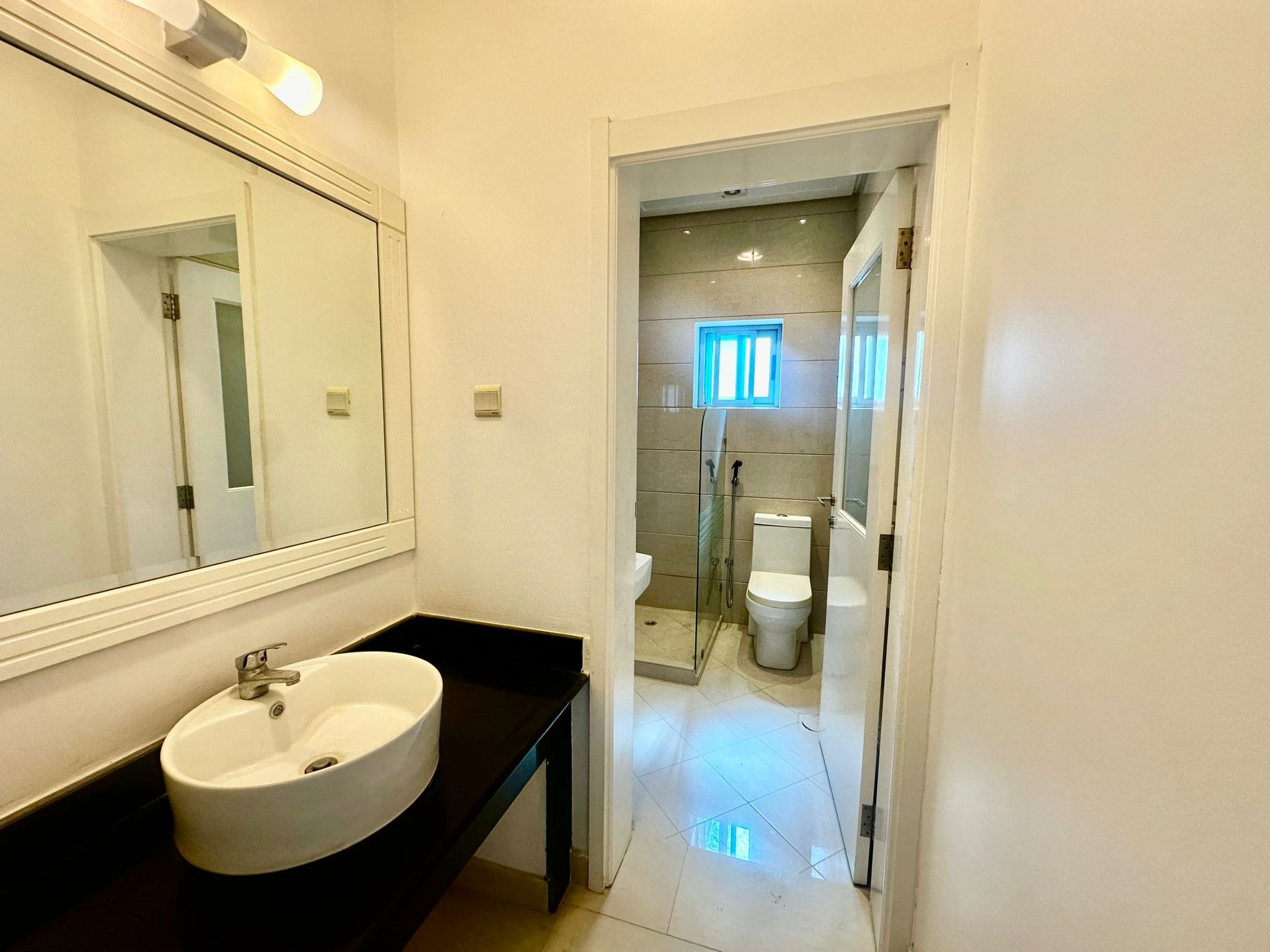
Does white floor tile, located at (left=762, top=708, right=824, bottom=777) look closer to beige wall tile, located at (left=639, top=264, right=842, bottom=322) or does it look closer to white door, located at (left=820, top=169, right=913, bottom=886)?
white door, located at (left=820, top=169, right=913, bottom=886)

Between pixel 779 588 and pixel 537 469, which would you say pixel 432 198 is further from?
pixel 779 588

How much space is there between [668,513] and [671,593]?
0.57m

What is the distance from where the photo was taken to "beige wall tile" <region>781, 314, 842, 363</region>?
2.75 metres

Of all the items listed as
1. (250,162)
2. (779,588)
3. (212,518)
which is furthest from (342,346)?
(779,588)

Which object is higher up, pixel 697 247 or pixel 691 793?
pixel 697 247

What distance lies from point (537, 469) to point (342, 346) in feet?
2.04

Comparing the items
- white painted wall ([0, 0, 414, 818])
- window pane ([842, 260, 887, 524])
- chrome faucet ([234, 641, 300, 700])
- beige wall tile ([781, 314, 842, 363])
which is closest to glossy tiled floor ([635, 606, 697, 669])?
window pane ([842, 260, 887, 524])

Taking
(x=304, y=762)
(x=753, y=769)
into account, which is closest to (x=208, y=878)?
(x=304, y=762)

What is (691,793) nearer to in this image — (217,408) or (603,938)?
(603,938)

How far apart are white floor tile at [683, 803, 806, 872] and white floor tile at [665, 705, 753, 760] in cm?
35

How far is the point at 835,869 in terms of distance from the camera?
1.51 meters

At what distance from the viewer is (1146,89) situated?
511mm

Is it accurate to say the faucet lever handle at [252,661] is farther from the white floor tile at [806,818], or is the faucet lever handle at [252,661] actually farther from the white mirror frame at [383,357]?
the white floor tile at [806,818]

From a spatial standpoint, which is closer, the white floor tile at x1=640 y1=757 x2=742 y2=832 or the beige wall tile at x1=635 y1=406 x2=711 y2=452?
the white floor tile at x1=640 y1=757 x2=742 y2=832
